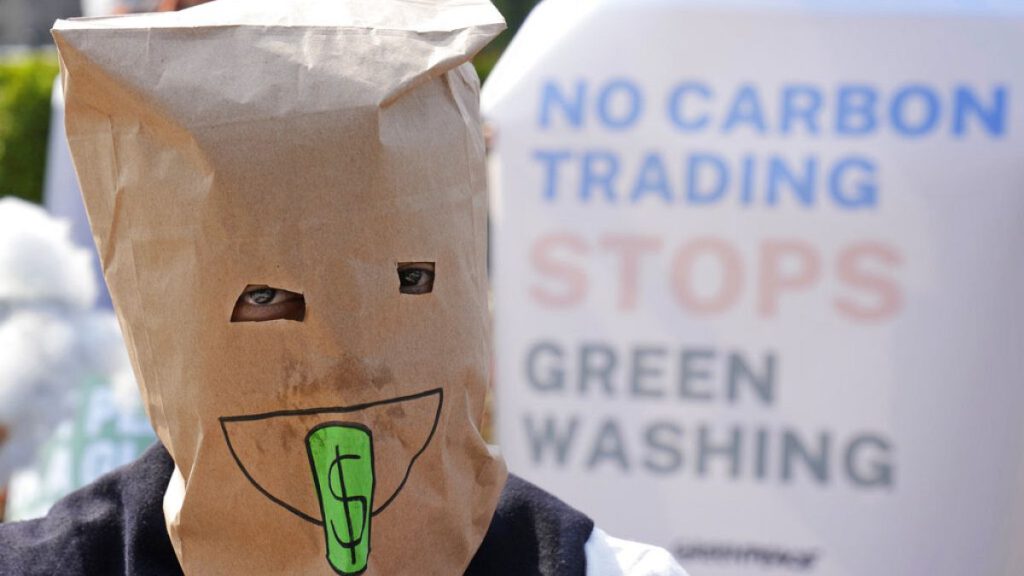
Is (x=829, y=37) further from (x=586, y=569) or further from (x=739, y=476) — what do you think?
(x=586, y=569)

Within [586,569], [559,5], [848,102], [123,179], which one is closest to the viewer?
[123,179]

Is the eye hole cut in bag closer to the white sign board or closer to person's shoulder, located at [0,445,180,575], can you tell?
person's shoulder, located at [0,445,180,575]

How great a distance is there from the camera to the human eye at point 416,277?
1.37 meters

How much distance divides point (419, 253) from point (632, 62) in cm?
146

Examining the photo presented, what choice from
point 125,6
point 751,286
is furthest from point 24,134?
point 751,286

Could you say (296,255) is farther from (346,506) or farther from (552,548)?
(552,548)

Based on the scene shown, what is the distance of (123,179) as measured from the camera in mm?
1320

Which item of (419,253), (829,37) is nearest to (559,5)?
(829,37)

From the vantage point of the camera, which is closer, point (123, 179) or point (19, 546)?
point (123, 179)

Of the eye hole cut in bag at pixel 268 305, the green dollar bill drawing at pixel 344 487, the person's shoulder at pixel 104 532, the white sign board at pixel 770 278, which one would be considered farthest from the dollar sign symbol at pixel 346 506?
the white sign board at pixel 770 278

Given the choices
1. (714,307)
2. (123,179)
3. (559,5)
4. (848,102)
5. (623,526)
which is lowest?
(623,526)

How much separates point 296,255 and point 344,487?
0.76 ft

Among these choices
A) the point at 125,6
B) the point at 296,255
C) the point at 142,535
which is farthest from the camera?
the point at 125,6

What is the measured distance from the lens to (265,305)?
52.6 inches
